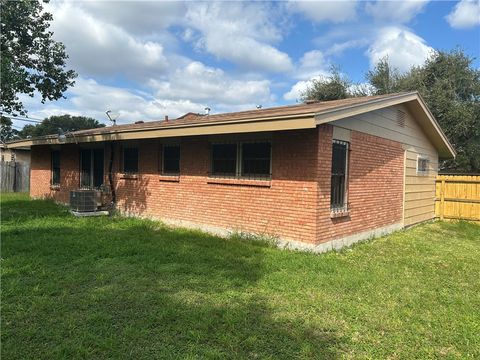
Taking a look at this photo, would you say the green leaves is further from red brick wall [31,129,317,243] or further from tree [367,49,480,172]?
red brick wall [31,129,317,243]

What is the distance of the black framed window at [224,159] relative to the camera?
27.8ft

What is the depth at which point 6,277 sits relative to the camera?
16.9 ft

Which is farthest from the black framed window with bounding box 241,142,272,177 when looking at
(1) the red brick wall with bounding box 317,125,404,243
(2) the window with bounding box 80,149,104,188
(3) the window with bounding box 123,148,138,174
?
(2) the window with bounding box 80,149,104,188

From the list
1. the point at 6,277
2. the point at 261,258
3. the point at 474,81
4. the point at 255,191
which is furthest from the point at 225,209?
the point at 474,81

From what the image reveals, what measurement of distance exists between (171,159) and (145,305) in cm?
617

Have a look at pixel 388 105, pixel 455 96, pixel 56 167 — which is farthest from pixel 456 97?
pixel 56 167

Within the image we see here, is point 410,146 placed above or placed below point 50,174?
above

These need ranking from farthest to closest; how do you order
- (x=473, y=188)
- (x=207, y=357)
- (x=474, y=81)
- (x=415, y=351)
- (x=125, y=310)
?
1. (x=474, y=81)
2. (x=473, y=188)
3. (x=125, y=310)
4. (x=415, y=351)
5. (x=207, y=357)

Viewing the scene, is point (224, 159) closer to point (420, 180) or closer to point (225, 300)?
point (225, 300)

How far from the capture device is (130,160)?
11359 millimetres

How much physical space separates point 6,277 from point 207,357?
136 inches

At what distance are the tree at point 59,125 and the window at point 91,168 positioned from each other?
53.1 metres

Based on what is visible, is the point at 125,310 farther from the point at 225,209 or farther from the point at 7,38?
the point at 7,38

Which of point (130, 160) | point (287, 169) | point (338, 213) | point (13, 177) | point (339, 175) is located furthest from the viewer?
point (13, 177)
